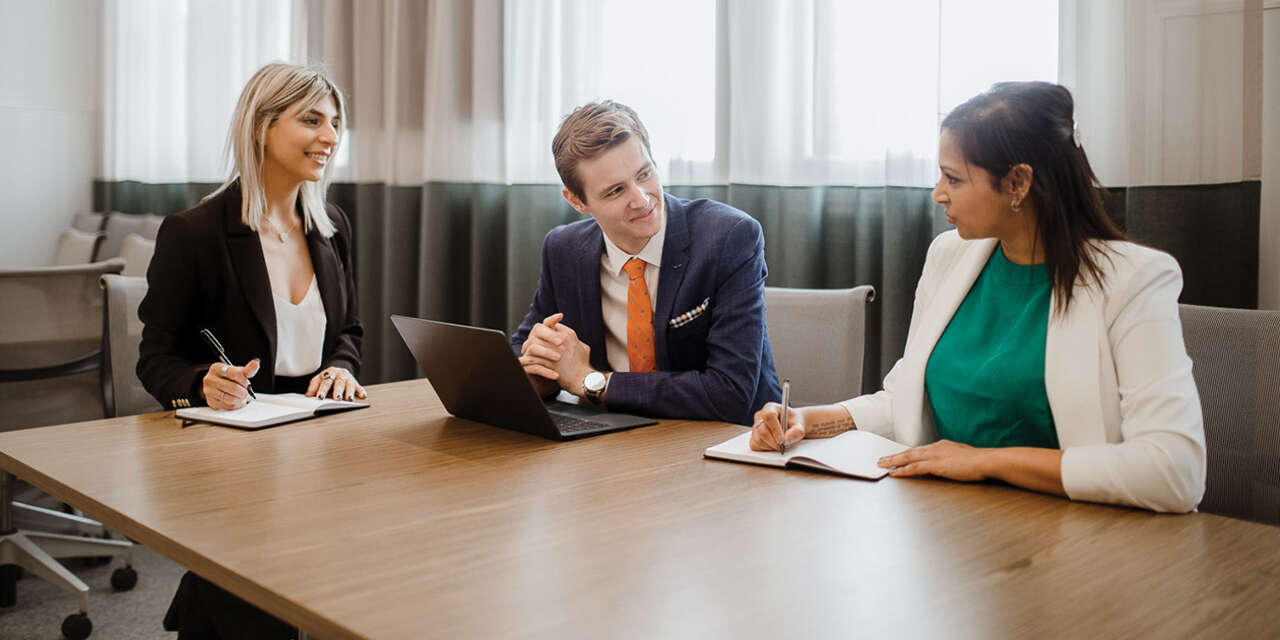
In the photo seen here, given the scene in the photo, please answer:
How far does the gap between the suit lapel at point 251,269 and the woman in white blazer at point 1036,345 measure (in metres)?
1.16

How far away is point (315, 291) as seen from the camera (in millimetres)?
2379

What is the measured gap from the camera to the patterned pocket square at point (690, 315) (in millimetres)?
1993

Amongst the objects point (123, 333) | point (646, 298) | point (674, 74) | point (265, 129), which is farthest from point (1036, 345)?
point (123, 333)

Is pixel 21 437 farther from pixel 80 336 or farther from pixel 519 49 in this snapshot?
pixel 519 49

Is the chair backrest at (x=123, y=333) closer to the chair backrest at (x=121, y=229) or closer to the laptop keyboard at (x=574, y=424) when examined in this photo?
the laptop keyboard at (x=574, y=424)

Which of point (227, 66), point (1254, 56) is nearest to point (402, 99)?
point (227, 66)

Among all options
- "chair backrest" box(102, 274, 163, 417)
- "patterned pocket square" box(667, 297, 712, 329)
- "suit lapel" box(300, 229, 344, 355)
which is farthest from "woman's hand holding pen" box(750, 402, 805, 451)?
"chair backrest" box(102, 274, 163, 417)

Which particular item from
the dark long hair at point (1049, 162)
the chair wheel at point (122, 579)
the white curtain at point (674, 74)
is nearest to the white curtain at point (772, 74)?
the white curtain at point (674, 74)

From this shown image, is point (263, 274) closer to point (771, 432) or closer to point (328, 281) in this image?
point (328, 281)

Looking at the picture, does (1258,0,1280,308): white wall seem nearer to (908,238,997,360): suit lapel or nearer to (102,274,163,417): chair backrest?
(908,238,997,360): suit lapel

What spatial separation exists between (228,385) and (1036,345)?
1383 mm

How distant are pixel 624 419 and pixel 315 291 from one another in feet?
3.16

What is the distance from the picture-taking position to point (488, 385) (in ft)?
5.52

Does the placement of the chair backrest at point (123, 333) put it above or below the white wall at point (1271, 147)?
below
